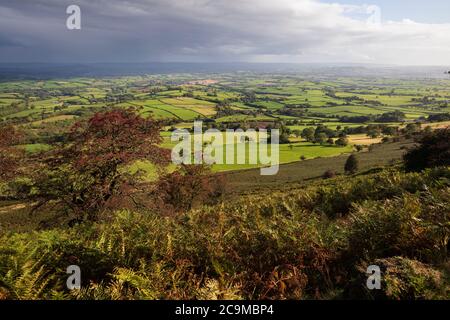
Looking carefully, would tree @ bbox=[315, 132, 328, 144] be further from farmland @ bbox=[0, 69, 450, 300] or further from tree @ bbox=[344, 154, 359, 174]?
farmland @ bbox=[0, 69, 450, 300]

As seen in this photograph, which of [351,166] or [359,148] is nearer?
[351,166]

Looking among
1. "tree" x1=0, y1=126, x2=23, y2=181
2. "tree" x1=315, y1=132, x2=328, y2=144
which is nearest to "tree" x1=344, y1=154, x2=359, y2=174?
"tree" x1=315, y1=132, x2=328, y2=144

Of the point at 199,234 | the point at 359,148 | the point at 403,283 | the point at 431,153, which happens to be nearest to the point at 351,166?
the point at 359,148

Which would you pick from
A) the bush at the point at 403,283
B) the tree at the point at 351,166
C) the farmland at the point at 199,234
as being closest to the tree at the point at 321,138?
the tree at the point at 351,166

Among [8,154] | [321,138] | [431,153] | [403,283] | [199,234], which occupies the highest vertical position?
[403,283]

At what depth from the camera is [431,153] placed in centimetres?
2009

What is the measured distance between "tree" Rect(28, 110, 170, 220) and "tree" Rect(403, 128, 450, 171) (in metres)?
15.1

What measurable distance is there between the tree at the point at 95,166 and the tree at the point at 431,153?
15.1m

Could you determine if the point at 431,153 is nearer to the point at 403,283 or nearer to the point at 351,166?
the point at 403,283

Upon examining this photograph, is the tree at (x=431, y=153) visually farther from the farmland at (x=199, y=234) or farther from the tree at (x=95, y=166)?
the tree at (x=95, y=166)

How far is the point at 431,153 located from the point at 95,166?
19.6 metres

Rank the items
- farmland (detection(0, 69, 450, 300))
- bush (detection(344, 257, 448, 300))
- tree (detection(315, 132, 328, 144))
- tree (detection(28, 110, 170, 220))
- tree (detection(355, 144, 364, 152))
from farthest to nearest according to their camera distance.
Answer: tree (detection(315, 132, 328, 144)), tree (detection(355, 144, 364, 152)), tree (detection(28, 110, 170, 220)), farmland (detection(0, 69, 450, 300)), bush (detection(344, 257, 448, 300))

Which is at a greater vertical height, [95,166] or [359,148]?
[95,166]

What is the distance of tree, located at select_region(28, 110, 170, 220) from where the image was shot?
49.0ft
